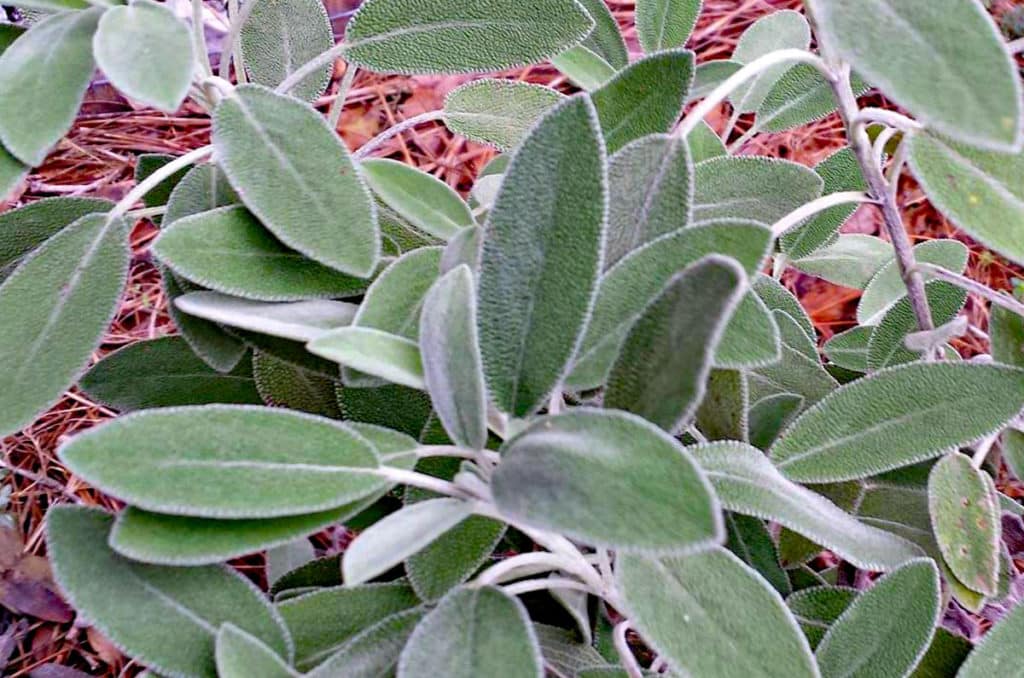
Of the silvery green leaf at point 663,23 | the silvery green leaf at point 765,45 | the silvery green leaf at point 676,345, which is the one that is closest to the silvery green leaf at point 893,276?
the silvery green leaf at point 765,45

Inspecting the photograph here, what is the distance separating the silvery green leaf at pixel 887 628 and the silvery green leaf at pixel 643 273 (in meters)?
0.26

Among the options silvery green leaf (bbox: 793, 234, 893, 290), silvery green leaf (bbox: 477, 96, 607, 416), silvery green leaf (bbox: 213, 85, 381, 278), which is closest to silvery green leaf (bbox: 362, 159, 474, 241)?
silvery green leaf (bbox: 213, 85, 381, 278)

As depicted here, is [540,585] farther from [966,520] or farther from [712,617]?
[966,520]

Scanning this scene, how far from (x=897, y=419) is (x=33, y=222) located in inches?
30.5

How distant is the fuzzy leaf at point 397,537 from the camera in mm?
505

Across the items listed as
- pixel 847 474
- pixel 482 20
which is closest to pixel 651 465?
pixel 847 474

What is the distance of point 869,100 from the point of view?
1703 mm

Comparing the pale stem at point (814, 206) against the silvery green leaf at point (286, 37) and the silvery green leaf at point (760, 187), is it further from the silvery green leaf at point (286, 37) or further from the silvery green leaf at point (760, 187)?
the silvery green leaf at point (286, 37)

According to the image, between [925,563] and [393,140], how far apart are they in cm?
121

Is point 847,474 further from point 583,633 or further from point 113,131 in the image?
point 113,131

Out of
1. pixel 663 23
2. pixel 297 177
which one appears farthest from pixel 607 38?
pixel 297 177

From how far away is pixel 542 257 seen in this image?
58 cm

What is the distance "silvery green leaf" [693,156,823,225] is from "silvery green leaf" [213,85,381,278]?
0.31 m

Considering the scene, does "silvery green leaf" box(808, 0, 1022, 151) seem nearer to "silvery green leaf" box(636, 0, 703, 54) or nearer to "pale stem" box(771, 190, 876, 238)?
"pale stem" box(771, 190, 876, 238)
